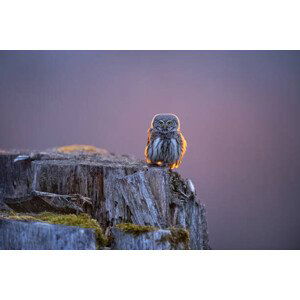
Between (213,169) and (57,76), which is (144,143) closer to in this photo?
(213,169)

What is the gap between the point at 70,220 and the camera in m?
4.52

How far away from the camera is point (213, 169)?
660 centimetres

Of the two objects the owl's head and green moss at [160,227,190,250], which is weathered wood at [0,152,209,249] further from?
the owl's head

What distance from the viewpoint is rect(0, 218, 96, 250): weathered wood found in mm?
4168

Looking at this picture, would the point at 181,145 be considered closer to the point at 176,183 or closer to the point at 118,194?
the point at 176,183

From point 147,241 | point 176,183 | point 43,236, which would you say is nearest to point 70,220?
point 43,236

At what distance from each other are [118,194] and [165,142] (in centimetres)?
164

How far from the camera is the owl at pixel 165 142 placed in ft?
20.5

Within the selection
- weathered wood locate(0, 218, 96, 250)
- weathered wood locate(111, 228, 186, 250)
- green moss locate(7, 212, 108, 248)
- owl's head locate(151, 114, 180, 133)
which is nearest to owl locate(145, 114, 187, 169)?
owl's head locate(151, 114, 180, 133)

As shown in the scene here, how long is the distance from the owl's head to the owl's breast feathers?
66 millimetres

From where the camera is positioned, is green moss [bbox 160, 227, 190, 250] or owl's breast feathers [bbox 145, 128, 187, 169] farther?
owl's breast feathers [bbox 145, 128, 187, 169]

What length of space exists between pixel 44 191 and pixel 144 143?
2381 millimetres
